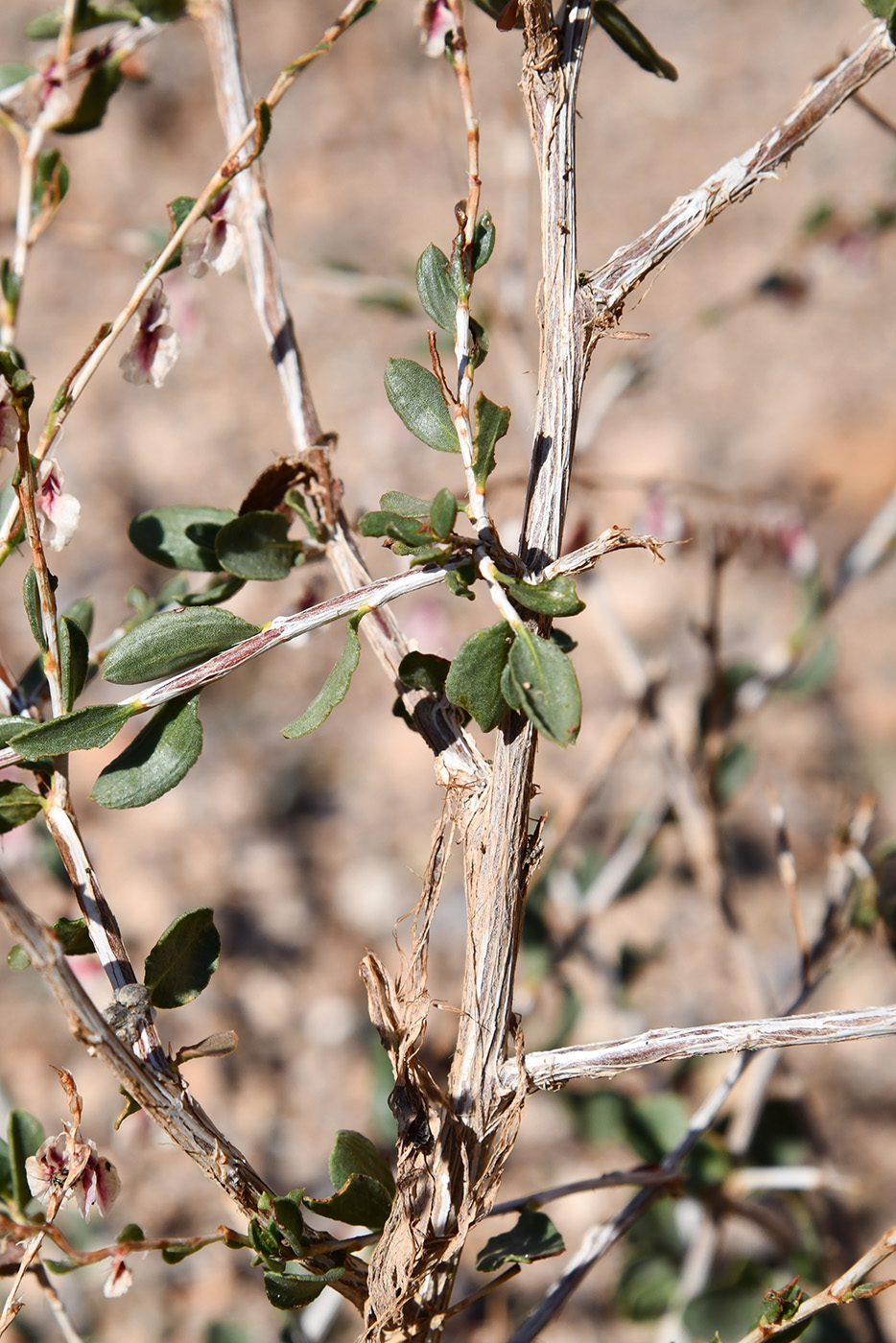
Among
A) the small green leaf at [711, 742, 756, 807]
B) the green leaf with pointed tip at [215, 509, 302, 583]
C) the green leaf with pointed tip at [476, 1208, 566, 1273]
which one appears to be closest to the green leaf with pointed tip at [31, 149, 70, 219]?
the green leaf with pointed tip at [215, 509, 302, 583]

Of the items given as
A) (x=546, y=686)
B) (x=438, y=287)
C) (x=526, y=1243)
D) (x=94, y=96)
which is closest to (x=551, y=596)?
(x=546, y=686)

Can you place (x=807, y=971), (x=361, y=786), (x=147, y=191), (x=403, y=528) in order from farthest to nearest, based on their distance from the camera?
(x=147, y=191), (x=361, y=786), (x=807, y=971), (x=403, y=528)

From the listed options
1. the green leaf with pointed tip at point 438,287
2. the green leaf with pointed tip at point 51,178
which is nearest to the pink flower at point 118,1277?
the green leaf with pointed tip at point 438,287

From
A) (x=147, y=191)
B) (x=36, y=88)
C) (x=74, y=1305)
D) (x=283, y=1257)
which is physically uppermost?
(x=147, y=191)

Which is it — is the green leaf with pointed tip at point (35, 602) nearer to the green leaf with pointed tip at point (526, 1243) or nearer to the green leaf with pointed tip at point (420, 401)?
the green leaf with pointed tip at point (420, 401)

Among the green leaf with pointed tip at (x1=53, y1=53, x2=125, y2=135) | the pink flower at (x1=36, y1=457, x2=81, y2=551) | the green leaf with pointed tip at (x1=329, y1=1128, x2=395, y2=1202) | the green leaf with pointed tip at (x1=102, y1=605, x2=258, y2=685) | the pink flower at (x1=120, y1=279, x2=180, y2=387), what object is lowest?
the green leaf with pointed tip at (x1=329, y1=1128, x2=395, y2=1202)

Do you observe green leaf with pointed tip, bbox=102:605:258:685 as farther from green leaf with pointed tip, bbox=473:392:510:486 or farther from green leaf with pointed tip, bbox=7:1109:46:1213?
green leaf with pointed tip, bbox=7:1109:46:1213

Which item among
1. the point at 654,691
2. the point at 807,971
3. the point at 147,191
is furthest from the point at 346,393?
the point at 807,971

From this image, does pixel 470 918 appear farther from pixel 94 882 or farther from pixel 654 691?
pixel 654 691
